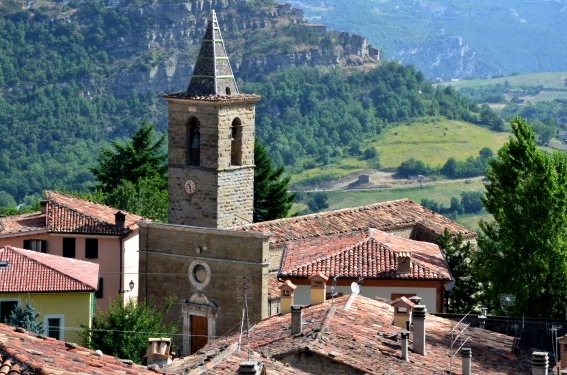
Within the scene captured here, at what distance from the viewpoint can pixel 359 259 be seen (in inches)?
1571

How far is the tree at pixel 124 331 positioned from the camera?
3700 cm

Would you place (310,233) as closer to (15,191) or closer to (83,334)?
(83,334)

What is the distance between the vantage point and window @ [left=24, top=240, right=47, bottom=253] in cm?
4994

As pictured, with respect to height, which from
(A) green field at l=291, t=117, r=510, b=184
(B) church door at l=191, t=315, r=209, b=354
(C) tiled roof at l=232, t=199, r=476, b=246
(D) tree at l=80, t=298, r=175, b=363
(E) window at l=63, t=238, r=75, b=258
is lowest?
(A) green field at l=291, t=117, r=510, b=184

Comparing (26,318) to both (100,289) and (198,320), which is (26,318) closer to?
(198,320)

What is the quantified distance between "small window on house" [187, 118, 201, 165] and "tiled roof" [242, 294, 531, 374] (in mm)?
13315

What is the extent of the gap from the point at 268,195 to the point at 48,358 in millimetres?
44506

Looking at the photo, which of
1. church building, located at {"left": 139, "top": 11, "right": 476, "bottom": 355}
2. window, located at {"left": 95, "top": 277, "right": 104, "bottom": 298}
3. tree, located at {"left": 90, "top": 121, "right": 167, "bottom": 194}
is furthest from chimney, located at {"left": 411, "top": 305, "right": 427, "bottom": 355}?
tree, located at {"left": 90, "top": 121, "right": 167, "bottom": 194}

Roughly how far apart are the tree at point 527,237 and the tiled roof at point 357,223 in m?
4.75

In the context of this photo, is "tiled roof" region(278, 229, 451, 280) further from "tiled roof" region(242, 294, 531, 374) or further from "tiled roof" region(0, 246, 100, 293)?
"tiled roof" region(0, 246, 100, 293)

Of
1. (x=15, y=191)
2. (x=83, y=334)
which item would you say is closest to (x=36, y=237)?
(x=83, y=334)

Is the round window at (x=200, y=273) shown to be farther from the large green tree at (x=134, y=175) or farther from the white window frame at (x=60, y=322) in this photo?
the large green tree at (x=134, y=175)

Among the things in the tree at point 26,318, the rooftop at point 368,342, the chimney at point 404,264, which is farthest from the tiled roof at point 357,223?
the rooftop at point 368,342

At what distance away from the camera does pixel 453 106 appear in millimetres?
196125
